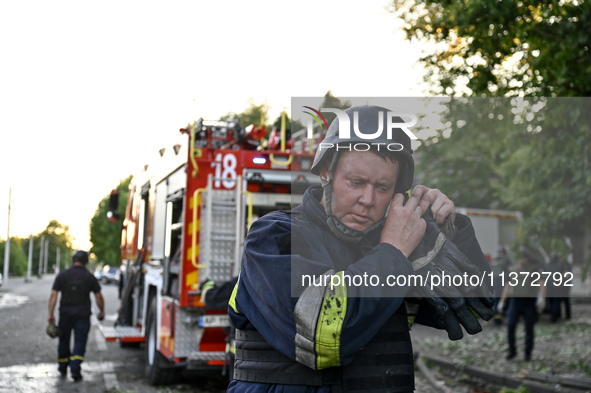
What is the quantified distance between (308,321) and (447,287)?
522 mm

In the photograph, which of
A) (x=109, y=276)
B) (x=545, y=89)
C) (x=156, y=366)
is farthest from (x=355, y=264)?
(x=109, y=276)

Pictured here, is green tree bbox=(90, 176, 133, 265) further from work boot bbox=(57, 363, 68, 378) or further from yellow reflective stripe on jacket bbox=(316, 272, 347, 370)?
yellow reflective stripe on jacket bbox=(316, 272, 347, 370)

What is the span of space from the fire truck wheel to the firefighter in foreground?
603cm

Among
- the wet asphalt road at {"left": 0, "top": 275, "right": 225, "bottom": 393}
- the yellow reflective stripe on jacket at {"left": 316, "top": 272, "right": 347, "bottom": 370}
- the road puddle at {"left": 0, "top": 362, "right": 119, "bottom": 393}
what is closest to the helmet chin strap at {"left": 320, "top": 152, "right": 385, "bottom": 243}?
the yellow reflective stripe on jacket at {"left": 316, "top": 272, "right": 347, "bottom": 370}

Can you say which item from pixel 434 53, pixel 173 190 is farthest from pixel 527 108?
pixel 434 53

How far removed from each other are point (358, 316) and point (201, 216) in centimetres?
508

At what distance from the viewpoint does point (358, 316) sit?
Result: 6.20 feet

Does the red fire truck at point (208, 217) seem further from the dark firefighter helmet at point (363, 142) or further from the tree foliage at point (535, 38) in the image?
the dark firefighter helmet at point (363, 142)

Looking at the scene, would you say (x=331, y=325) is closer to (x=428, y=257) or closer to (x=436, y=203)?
(x=428, y=257)

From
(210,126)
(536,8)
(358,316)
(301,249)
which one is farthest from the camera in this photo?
(210,126)

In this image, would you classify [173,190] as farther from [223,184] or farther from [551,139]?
[551,139]

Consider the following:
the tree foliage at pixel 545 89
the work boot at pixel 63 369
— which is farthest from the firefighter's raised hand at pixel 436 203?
the work boot at pixel 63 369

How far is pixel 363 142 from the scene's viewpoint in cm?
212

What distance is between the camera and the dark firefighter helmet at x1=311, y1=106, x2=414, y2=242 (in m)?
2.12
